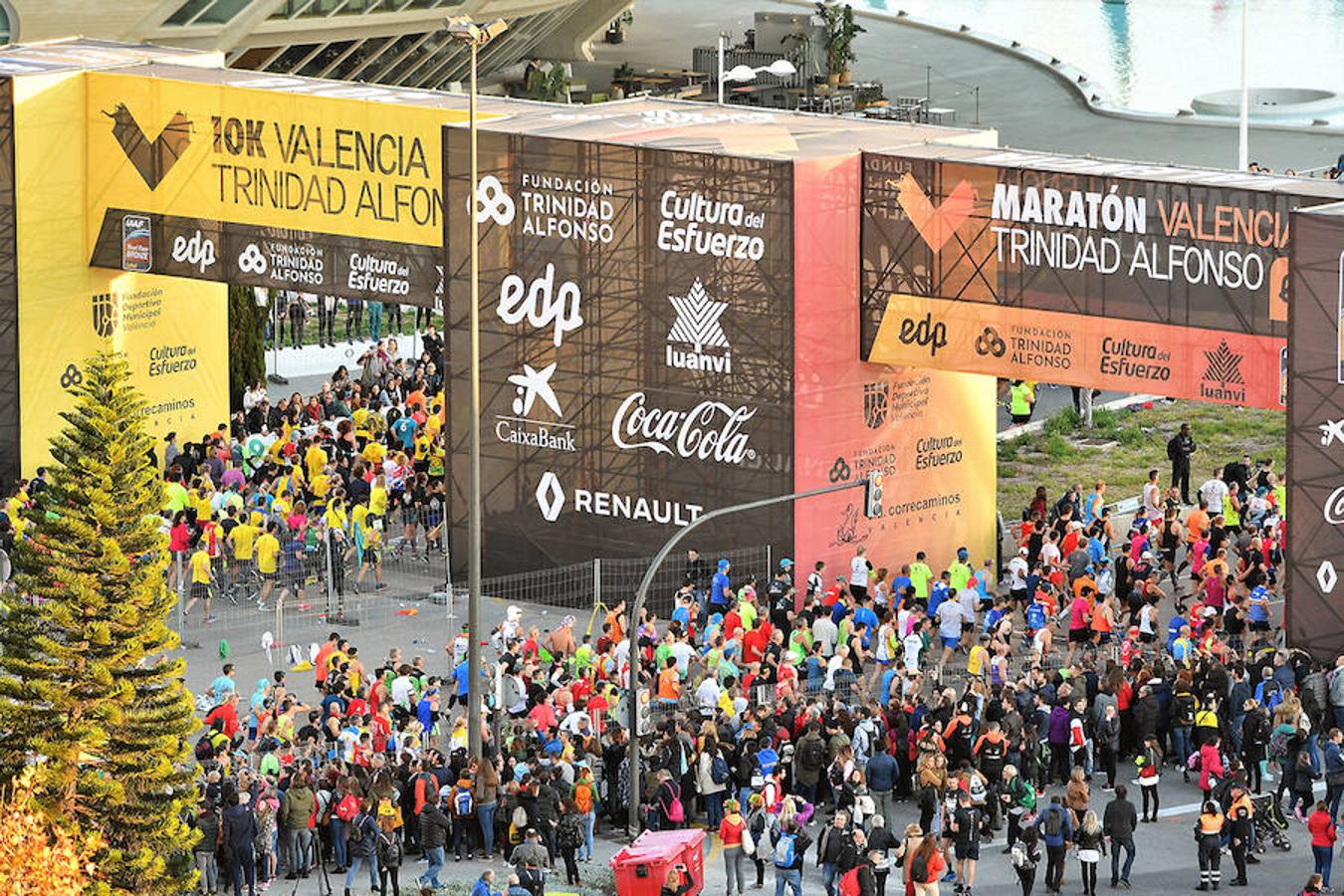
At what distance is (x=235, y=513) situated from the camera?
40375 millimetres

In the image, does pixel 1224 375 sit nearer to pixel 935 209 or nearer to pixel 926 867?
pixel 935 209

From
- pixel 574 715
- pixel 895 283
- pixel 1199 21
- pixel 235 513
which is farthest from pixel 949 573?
pixel 1199 21

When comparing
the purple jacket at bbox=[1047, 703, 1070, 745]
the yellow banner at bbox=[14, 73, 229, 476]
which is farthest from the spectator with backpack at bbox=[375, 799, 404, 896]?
the yellow banner at bbox=[14, 73, 229, 476]

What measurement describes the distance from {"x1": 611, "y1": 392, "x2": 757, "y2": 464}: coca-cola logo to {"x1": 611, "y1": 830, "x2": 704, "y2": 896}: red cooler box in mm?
11248

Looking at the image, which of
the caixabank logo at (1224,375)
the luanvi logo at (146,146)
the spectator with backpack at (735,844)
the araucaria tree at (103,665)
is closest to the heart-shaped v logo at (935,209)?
the caixabank logo at (1224,375)

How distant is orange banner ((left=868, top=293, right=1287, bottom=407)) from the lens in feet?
121

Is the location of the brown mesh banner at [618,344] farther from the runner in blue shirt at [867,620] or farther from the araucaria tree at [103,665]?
the araucaria tree at [103,665]

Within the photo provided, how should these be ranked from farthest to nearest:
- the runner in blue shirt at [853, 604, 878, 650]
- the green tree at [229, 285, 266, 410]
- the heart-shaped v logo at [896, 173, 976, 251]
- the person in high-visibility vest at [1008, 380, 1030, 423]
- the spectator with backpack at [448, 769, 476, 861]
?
the green tree at [229, 285, 266, 410], the person in high-visibility vest at [1008, 380, 1030, 423], the heart-shaped v logo at [896, 173, 976, 251], the runner in blue shirt at [853, 604, 878, 650], the spectator with backpack at [448, 769, 476, 861]

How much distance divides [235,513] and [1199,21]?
100093 mm

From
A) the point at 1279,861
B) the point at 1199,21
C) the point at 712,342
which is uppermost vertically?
the point at 1199,21

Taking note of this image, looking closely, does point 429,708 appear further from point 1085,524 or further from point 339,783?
point 1085,524

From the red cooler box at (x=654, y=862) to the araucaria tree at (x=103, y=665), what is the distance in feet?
13.6

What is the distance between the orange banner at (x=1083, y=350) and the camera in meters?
36.8

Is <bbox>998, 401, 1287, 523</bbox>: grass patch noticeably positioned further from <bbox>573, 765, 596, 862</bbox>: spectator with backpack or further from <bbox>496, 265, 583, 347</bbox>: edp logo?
<bbox>573, 765, 596, 862</bbox>: spectator with backpack
